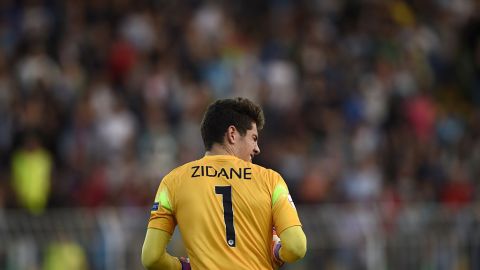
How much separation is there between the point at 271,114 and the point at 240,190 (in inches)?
447

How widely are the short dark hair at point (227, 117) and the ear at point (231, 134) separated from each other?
2cm

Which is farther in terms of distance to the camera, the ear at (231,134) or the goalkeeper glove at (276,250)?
the ear at (231,134)

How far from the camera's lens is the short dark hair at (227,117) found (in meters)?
7.40

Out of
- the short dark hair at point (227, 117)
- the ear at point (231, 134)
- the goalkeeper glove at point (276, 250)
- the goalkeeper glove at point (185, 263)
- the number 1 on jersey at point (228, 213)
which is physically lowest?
the goalkeeper glove at point (185, 263)

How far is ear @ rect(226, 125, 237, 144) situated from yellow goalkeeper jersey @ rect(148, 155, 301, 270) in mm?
112

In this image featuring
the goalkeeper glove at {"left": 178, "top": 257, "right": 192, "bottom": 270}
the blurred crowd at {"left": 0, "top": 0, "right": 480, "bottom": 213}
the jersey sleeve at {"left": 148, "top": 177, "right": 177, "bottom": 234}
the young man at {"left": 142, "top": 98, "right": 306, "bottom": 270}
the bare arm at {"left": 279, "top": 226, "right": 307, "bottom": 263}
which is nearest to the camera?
the bare arm at {"left": 279, "top": 226, "right": 307, "bottom": 263}

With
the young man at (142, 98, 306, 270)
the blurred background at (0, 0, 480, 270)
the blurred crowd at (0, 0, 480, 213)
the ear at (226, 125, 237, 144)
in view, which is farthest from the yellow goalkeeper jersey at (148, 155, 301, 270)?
the blurred crowd at (0, 0, 480, 213)

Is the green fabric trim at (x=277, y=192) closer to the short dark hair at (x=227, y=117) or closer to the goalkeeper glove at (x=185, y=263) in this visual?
the short dark hair at (x=227, y=117)

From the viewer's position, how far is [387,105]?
19422mm

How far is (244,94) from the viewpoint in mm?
18625

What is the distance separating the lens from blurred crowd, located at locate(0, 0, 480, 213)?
1747 centimetres

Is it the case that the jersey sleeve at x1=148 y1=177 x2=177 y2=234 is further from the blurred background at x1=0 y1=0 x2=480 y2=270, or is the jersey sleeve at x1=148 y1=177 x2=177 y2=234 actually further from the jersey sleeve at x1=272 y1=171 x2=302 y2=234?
the blurred background at x1=0 y1=0 x2=480 y2=270

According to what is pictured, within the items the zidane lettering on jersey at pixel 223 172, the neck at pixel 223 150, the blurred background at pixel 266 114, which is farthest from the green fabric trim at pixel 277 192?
the blurred background at pixel 266 114

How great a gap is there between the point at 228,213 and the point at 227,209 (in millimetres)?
25
